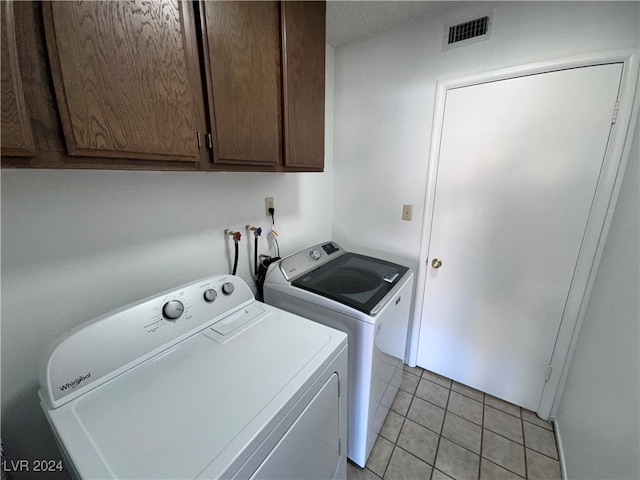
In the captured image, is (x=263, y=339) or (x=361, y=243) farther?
(x=361, y=243)

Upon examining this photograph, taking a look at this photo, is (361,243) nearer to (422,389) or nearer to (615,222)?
(422,389)

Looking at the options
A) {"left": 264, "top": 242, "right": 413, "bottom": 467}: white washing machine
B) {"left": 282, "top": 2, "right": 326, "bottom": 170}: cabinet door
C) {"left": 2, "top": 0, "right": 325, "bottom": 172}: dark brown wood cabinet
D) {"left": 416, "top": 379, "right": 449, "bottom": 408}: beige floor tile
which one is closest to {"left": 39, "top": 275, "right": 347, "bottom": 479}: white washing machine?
{"left": 264, "top": 242, "right": 413, "bottom": 467}: white washing machine

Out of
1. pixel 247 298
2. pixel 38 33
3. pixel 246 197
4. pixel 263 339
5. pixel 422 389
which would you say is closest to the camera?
pixel 38 33

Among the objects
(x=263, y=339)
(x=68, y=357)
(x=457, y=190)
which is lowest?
(x=263, y=339)

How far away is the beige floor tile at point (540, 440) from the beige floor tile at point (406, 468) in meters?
0.68

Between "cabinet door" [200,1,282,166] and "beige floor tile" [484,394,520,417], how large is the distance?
2154 mm

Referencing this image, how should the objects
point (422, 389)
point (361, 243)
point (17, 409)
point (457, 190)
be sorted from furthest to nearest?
point (361, 243) < point (422, 389) < point (457, 190) < point (17, 409)

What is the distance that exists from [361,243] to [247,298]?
1.17m

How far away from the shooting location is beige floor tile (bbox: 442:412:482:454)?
59.2 inches

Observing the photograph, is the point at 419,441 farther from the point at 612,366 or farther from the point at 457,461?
the point at 612,366

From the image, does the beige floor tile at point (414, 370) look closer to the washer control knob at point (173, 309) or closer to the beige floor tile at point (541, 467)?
the beige floor tile at point (541, 467)

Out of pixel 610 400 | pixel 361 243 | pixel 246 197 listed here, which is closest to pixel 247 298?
pixel 246 197

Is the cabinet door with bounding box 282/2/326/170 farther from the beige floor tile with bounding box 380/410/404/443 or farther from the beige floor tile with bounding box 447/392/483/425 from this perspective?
the beige floor tile with bounding box 447/392/483/425

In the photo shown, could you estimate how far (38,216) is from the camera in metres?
0.81
